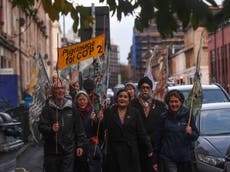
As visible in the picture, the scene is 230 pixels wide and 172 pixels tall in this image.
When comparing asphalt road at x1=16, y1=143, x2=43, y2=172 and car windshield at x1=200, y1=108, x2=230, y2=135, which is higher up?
car windshield at x1=200, y1=108, x2=230, y2=135

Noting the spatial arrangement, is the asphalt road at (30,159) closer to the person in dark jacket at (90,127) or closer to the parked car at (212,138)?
the parked car at (212,138)

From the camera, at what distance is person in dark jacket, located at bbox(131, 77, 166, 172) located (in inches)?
375

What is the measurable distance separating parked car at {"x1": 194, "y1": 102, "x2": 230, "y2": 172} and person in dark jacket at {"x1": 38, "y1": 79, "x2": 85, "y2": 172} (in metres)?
2.32

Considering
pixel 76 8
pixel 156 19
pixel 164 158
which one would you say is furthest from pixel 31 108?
pixel 156 19

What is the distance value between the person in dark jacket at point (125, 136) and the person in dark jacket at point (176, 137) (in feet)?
0.80

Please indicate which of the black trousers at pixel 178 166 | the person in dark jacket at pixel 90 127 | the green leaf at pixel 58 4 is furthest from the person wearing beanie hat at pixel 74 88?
the green leaf at pixel 58 4

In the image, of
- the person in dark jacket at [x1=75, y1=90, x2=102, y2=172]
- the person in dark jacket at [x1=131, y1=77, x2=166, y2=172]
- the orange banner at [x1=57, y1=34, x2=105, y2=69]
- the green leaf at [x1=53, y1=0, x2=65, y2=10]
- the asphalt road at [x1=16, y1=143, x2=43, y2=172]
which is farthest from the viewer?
the asphalt road at [x1=16, y1=143, x2=43, y2=172]

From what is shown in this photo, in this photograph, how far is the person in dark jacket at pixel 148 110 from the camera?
952cm

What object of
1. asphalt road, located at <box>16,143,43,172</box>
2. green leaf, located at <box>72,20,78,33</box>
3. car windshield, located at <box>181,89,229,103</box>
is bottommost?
asphalt road, located at <box>16,143,43,172</box>

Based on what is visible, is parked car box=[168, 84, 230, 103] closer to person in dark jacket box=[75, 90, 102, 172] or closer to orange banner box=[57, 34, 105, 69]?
orange banner box=[57, 34, 105, 69]

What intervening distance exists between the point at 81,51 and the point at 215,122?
8.81ft

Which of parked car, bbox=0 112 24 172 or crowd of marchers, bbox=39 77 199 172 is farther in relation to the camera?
crowd of marchers, bbox=39 77 199 172

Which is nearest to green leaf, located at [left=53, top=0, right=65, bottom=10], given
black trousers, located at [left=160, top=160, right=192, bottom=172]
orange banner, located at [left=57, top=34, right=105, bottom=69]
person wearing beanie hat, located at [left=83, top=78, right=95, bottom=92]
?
black trousers, located at [left=160, top=160, right=192, bottom=172]

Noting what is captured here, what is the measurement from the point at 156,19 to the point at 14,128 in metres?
4.37
